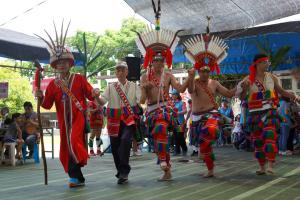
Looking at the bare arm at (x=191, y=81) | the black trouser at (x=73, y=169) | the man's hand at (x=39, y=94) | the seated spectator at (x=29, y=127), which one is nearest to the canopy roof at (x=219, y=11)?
the seated spectator at (x=29, y=127)

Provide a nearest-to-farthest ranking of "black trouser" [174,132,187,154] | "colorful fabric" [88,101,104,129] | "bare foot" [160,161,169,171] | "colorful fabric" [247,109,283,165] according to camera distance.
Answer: "bare foot" [160,161,169,171], "colorful fabric" [247,109,283,165], "black trouser" [174,132,187,154], "colorful fabric" [88,101,104,129]

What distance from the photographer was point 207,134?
6273 mm

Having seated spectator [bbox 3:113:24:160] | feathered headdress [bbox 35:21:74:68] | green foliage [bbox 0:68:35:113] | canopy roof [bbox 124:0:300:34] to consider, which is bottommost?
seated spectator [bbox 3:113:24:160]

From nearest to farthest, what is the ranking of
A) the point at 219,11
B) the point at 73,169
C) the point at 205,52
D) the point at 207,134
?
1. the point at 73,169
2. the point at 207,134
3. the point at 205,52
4. the point at 219,11

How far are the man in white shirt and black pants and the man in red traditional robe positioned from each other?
0.40 metres

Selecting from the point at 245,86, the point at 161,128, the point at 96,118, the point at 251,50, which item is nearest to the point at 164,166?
the point at 161,128

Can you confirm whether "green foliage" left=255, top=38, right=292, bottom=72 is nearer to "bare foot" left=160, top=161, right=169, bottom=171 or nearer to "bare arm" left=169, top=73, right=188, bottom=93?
"bare arm" left=169, top=73, right=188, bottom=93

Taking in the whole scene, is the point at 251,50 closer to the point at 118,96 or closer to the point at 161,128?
the point at 118,96

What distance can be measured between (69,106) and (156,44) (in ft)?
5.10

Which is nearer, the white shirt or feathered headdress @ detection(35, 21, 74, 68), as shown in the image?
feathered headdress @ detection(35, 21, 74, 68)

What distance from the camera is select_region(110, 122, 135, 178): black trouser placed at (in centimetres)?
614

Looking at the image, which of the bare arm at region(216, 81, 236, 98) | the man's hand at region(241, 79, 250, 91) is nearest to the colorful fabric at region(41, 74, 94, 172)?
the bare arm at region(216, 81, 236, 98)

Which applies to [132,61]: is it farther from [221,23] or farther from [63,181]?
[63,181]

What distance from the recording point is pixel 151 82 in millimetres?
6418
